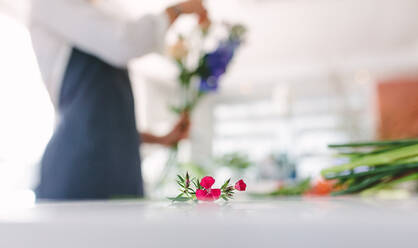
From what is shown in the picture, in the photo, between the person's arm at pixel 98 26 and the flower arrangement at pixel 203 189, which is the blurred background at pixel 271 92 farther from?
the flower arrangement at pixel 203 189

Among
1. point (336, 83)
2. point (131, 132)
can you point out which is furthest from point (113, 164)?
point (336, 83)

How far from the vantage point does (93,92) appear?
1.58 ft

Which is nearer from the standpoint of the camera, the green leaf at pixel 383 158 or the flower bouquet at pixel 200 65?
the green leaf at pixel 383 158

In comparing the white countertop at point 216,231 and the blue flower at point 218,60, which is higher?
the blue flower at point 218,60

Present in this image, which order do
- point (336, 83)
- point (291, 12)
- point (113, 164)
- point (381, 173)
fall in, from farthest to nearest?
point (336, 83), point (291, 12), point (113, 164), point (381, 173)

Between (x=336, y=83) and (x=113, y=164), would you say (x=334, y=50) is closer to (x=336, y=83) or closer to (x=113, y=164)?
(x=336, y=83)

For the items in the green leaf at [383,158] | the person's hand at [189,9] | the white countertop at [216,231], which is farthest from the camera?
the person's hand at [189,9]

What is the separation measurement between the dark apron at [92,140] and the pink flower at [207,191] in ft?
1.15

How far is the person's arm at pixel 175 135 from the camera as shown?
592 mm

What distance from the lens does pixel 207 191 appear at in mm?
133

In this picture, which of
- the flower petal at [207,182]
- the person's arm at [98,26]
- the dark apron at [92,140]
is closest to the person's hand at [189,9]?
the person's arm at [98,26]

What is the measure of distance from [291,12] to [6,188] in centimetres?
202

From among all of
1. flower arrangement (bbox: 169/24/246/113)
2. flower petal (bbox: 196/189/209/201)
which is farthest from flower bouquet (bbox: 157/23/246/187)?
flower petal (bbox: 196/189/209/201)

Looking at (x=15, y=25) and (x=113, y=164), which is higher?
(x=15, y=25)
